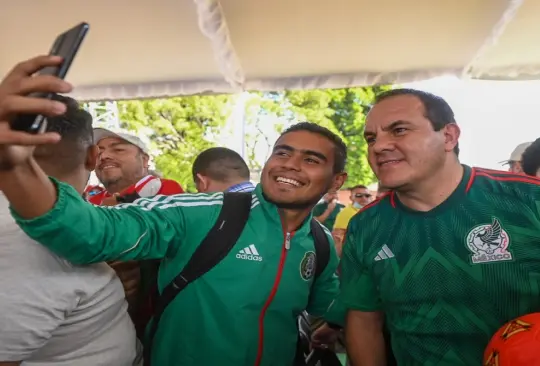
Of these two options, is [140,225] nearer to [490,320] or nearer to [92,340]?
[92,340]

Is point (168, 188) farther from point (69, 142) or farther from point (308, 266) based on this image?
point (69, 142)

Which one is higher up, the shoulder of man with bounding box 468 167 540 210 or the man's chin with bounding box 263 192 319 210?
the shoulder of man with bounding box 468 167 540 210

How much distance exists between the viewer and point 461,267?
1895 millimetres

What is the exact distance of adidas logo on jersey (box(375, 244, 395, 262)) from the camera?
206 centimetres

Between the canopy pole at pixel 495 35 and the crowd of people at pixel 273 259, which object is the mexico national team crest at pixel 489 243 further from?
the canopy pole at pixel 495 35

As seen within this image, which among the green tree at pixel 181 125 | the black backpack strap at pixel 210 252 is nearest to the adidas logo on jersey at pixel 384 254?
the black backpack strap at pixel 210 252

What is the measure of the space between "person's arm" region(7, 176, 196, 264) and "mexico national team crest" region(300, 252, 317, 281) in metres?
0.68

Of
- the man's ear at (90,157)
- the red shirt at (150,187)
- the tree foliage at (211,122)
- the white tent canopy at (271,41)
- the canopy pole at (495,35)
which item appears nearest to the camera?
the man's ear at (90,157)

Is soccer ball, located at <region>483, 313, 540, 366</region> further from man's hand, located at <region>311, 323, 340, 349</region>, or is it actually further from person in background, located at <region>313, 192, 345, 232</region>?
person in background, located at <region>313, 192, 345, 232</region>

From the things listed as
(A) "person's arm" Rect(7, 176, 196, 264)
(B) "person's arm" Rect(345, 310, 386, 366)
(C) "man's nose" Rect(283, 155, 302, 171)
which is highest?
(C) "man's nose" Rect(283, 155, 302, 171)

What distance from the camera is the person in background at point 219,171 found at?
4.13 meters

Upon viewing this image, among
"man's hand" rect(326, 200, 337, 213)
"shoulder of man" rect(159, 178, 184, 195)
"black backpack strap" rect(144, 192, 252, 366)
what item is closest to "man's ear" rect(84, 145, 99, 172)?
"black backpack strap" rect(144, 192, 252, 366)

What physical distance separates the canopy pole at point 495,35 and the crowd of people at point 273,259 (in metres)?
2.30

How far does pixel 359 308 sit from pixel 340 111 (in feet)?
58.6
